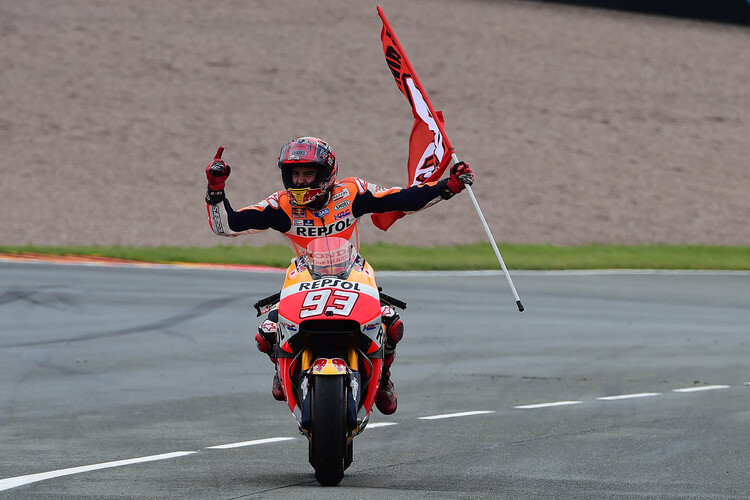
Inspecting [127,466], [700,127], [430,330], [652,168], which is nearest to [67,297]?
[430,330]

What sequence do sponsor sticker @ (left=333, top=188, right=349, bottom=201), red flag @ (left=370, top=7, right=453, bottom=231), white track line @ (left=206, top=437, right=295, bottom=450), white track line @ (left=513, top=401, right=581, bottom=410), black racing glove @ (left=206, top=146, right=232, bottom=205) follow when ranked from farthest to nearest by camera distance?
Result: white track line @ (left=513, top=401, right=581, bottom=410) → red flag @ (left=370, top=7, right=453, bottom=231) → white track line @ (left=206, top=437, right=295, bottom=450) → sponsor sticker @ (left=333, top=188, right=349, bottom=201) → black racing glove @ (left=206, top=146, right=232, bottom=205)

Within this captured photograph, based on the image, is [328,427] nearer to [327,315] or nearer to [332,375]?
[332,375]

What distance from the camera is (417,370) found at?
13172mm

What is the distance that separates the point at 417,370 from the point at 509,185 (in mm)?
20663

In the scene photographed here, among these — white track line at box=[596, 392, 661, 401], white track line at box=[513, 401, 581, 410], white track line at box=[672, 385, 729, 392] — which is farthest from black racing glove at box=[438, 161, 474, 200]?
white track line at box=[672, 385, 729, 392]

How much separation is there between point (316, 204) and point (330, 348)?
97 centimetres

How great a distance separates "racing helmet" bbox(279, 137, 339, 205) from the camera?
716 cm

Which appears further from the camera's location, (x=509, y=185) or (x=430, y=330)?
(x=509, y=185)

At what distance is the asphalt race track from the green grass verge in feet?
8.57

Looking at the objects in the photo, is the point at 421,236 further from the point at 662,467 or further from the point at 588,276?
the point at 662,467

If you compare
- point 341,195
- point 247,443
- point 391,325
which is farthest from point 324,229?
point 247,443

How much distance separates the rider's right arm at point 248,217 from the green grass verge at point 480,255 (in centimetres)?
1456

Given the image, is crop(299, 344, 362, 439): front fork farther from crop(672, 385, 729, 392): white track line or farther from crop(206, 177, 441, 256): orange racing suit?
crop(672, 385, 729, 392): white track line

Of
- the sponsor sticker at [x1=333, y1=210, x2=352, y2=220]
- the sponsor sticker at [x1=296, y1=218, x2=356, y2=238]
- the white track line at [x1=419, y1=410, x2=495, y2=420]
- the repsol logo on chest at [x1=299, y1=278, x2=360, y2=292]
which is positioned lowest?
the white track line at [x1=419, y1=410, x2=495, y2=420]
